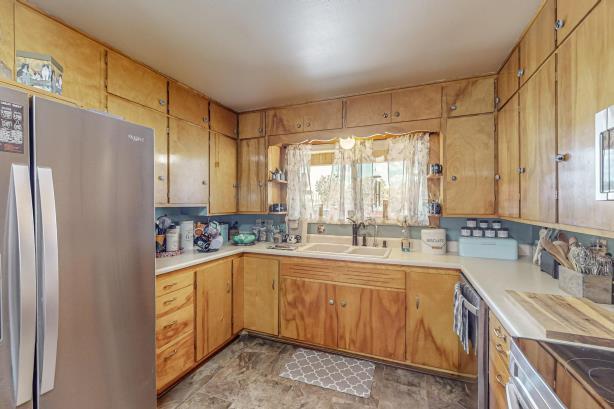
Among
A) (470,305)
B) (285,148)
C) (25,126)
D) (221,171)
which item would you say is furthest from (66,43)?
(470,305)

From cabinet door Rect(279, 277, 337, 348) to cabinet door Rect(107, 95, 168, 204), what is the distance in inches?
53.4

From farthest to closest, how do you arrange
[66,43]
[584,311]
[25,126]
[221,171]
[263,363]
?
1. [221,171]
2. [263,363]
3. [66,43]
4. [584,311]
5. [25,126]

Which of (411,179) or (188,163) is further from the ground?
(188,163)

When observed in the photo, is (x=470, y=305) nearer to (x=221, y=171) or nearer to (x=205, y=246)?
(x=205, y=246)

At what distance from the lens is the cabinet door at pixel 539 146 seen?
1.37m

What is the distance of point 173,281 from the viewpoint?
1969mm

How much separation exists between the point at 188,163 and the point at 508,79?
273cm

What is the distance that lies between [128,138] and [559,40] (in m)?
2.17

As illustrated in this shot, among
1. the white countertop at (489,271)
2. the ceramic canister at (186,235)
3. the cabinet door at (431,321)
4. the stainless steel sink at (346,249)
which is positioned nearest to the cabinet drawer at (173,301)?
the white countertop at (489,271)

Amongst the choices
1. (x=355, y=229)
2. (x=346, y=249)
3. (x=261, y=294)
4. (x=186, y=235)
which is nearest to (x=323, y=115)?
(x=355, y=229)

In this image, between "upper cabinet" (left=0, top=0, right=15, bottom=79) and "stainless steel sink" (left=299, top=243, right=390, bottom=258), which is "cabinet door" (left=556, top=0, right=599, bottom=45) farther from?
"upper cabinet" (left=0, top=0, right=15, bottom=79)

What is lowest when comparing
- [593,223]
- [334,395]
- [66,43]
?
[334,395]

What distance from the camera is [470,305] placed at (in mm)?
1652

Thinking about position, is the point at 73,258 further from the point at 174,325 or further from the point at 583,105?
the point at 583,105
